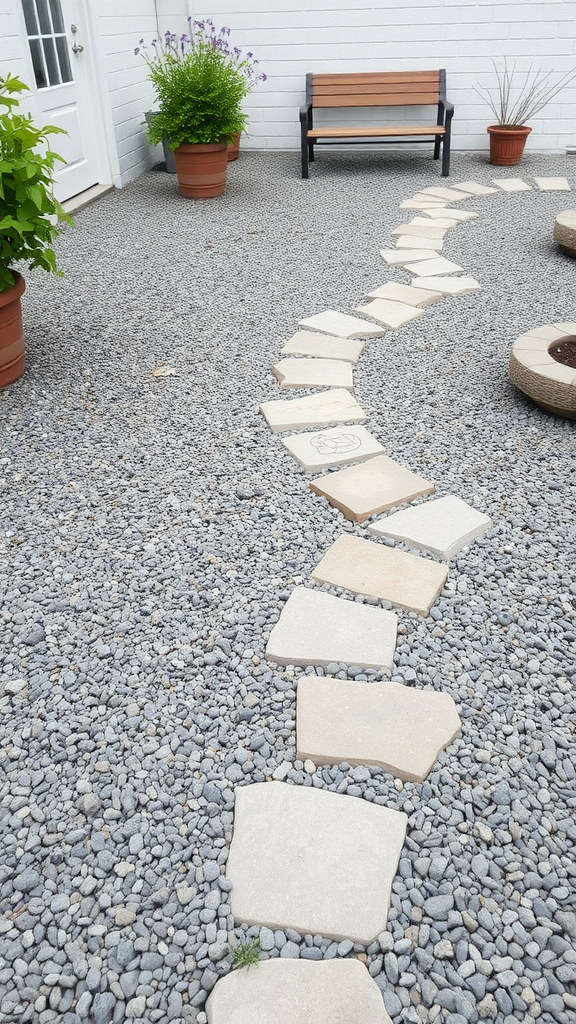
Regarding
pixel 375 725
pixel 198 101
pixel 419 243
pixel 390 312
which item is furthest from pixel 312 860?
pixel 198 101

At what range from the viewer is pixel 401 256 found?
14.5 ft

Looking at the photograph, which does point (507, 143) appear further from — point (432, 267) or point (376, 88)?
point (432, 267)

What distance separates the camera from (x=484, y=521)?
2137mm

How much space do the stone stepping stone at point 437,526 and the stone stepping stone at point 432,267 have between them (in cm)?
234

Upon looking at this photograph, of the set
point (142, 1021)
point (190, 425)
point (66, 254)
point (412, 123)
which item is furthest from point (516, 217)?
point (142, 1021)

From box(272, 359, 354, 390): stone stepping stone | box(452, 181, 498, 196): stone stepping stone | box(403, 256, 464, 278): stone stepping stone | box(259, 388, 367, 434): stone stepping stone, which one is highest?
box(452, 181, 498, 196): stone stepping stone

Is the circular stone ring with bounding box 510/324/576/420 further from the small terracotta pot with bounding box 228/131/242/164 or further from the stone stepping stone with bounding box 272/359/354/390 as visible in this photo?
the small terracotta pot with bounding box 228/131/242/164

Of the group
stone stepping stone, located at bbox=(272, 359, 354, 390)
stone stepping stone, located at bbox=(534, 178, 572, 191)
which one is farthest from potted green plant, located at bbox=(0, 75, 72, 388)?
stone stepping stone, located at bbox=(534, 178, 572, 191)

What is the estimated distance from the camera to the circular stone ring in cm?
258

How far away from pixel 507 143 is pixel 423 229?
7.64 ft

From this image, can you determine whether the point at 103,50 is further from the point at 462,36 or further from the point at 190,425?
the point at 190,425

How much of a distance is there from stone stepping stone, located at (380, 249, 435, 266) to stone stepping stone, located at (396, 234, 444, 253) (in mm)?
71

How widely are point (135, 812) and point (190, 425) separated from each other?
1631 millimetres

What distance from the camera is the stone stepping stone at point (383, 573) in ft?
6.09
